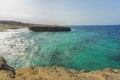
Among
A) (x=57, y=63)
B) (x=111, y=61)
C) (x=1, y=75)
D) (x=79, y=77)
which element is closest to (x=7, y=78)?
(x=1, y=75)

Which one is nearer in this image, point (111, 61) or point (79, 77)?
point (79, 77)

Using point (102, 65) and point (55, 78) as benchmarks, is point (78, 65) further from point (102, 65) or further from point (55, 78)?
point (55, 78)

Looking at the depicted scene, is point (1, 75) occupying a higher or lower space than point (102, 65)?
higher

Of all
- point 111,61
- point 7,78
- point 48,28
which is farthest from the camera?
point 48,28

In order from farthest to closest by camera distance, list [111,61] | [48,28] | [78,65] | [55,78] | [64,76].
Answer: [48,28] < [111,61] < [78,65] < [64,76] < [55,78]

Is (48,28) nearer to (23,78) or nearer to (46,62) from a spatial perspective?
(46,62)

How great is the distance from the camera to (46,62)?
1641 centimetres

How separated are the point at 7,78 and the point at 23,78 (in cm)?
80

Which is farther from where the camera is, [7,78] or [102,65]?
[102,65]

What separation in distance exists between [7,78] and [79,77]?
3572 millimetres

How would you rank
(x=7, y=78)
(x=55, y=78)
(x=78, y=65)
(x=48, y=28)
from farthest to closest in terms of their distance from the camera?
1. (x=48, y=28)
2. (x=78, y=65)
3. (x=55, y=78)
4. (x=7, y=78)

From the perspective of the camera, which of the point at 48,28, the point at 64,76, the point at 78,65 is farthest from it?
the point at 48,28

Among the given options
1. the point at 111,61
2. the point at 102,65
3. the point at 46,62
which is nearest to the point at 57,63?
the point at 46,62

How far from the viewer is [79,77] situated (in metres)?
9.05
